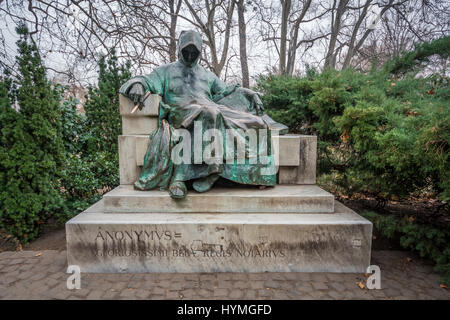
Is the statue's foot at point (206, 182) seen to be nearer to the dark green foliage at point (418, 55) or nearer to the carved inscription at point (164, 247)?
the carved inscription at point (164, 247)

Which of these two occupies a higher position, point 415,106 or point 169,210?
point 415,106

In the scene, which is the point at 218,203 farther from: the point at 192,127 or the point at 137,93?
the point at 137,93

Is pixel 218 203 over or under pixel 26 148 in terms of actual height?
under

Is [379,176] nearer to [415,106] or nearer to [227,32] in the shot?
[415,106]

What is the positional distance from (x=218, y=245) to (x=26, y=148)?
101 inches

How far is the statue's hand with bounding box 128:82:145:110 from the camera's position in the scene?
3254 mm

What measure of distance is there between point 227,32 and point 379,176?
894 cm

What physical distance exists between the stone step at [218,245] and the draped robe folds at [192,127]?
0.60 meters

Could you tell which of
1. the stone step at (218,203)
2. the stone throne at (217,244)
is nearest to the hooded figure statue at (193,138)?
the stone step at (218,203)

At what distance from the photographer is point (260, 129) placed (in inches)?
127

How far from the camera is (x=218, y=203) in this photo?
2.87 metres

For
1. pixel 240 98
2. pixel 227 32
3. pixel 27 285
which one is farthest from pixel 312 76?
pixel 227 32

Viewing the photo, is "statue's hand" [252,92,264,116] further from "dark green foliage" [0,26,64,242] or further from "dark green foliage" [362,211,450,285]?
"dark green foliage" [0,26,64,242]

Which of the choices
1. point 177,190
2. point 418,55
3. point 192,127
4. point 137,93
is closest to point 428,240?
point 177,190
